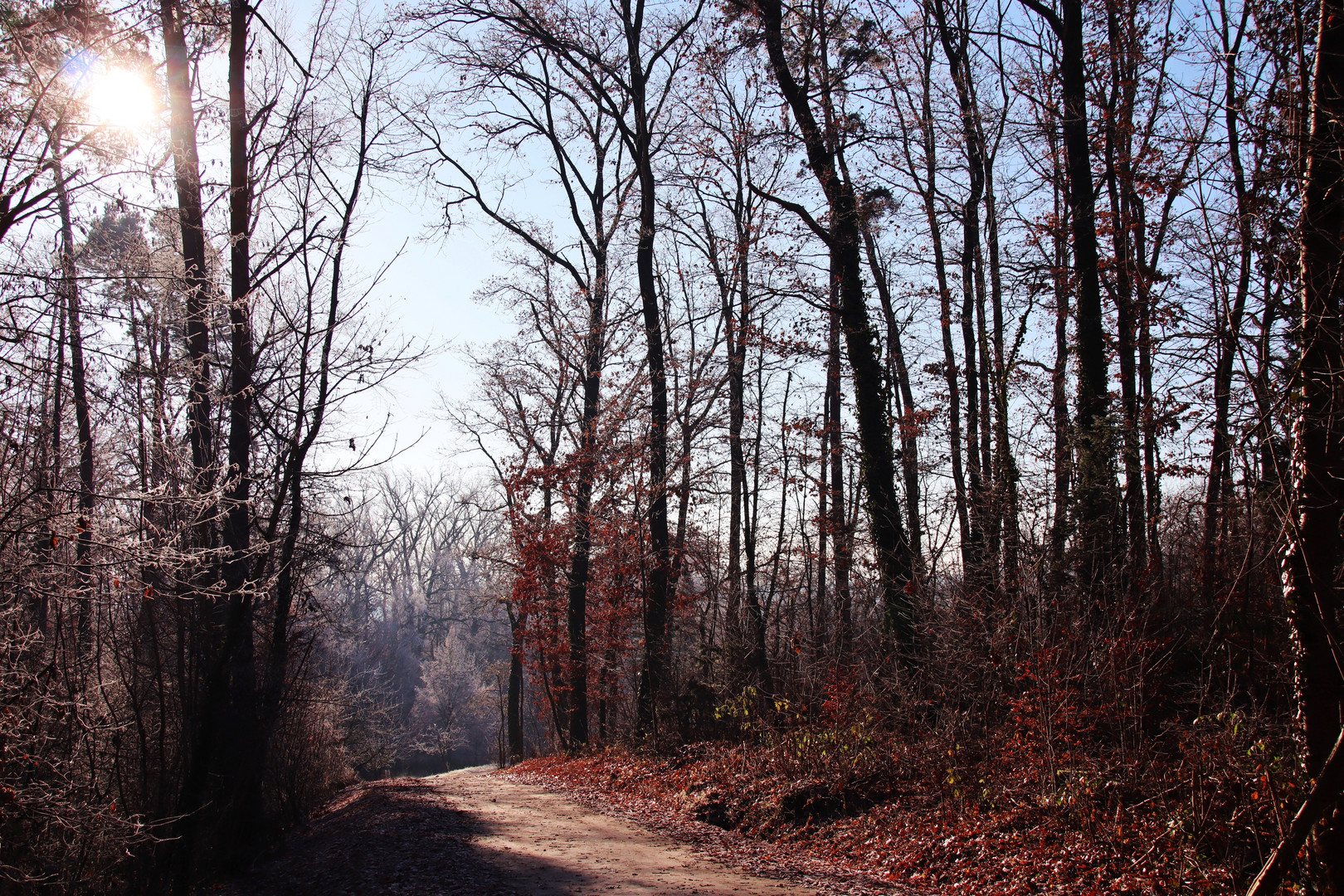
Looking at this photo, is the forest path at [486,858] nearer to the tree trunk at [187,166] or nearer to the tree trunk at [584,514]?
the tree trunk at [187,166]

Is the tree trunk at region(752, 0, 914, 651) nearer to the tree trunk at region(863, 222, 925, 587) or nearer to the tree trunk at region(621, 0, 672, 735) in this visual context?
the tree trunk at region(863, 222, 925, 587)

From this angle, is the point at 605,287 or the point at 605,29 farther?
the point at 605,287

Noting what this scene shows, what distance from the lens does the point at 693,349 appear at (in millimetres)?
19828

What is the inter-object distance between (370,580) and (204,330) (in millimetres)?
50814

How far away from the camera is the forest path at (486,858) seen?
6.50 meters

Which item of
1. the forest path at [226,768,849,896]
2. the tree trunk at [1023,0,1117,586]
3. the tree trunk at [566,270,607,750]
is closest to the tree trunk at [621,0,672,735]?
the tree trunk at [566,270,607,750]

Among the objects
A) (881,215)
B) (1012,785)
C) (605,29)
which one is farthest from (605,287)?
(1012,785)

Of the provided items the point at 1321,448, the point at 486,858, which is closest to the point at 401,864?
the point at 486,858

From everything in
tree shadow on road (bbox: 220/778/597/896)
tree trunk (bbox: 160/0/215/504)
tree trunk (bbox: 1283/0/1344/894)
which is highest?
tree trunk (bbox: 160/0/215/504)

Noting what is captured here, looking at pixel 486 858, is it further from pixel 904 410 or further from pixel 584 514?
pixel 904 410

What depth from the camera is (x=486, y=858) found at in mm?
7531

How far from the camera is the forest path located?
6.50 meters

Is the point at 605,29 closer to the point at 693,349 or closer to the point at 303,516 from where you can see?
→ the point at 693,349

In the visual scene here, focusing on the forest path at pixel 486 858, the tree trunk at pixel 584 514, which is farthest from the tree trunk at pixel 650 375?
the forest path at pixel 486 858
